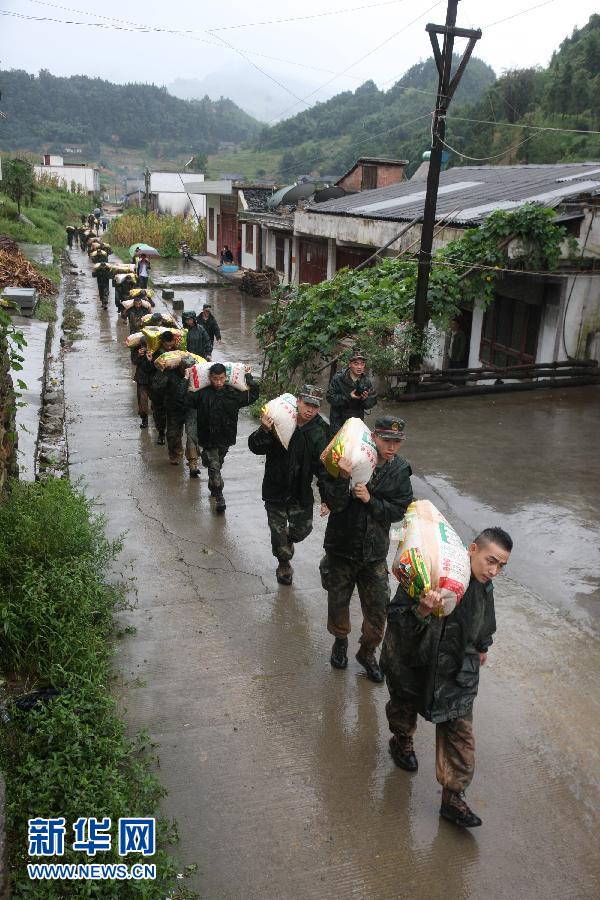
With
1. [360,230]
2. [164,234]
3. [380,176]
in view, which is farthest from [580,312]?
[164,234]

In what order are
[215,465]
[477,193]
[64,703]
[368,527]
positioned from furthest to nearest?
1. [477,193]
2. [215,465]
3. [368,527]
4. [64,703]

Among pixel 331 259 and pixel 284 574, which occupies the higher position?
pixel 331 259

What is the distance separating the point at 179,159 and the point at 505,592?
5499 inches

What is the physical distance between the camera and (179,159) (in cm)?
13362

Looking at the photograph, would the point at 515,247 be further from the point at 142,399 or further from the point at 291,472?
the point at 291,472

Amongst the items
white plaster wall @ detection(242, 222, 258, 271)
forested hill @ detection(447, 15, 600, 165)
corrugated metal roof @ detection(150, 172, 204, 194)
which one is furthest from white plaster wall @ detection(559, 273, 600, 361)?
corrugated metal roof @ detection(150, 172, 204, 194)

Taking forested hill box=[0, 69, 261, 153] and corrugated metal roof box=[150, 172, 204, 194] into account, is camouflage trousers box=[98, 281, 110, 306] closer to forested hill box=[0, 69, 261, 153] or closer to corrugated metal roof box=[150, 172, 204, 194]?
corrugated metal roof box=[150, 172, 204, 194]

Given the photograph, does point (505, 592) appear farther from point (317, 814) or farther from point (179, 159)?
point (179, 159)

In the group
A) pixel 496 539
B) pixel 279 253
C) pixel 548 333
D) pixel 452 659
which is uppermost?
pixel 279 253

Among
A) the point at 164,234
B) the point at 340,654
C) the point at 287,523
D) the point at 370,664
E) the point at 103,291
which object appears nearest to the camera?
the point at 370,664

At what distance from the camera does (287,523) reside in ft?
20.4

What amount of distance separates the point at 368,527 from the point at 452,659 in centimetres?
115

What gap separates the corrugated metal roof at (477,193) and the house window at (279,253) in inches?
Answer: 221

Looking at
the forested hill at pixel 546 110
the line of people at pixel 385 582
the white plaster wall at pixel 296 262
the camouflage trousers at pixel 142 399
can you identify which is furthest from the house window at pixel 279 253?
the line of people at pixel 385 582
